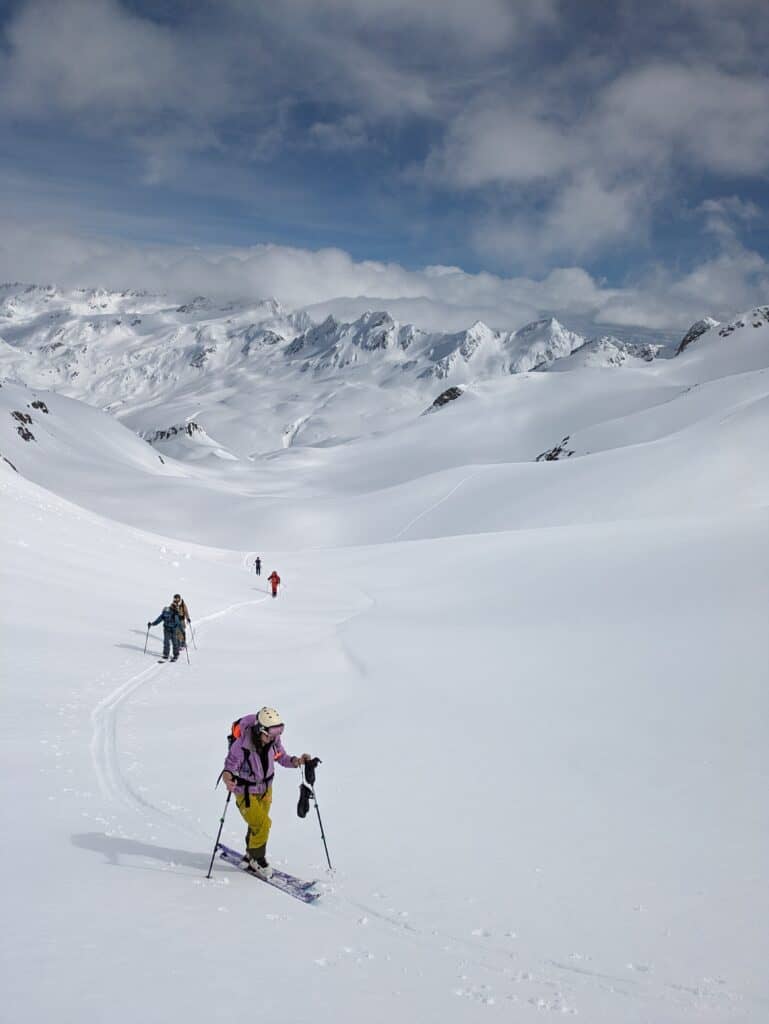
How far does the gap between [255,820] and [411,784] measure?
3428 mm

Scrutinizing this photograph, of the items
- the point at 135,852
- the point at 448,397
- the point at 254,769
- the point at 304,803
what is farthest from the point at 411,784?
the point at 448,397

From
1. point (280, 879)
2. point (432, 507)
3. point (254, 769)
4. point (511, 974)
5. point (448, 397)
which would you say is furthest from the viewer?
point (448, 397)

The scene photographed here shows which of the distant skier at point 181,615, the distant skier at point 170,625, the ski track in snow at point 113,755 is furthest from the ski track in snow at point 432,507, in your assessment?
the ski track in snow at point 113,755

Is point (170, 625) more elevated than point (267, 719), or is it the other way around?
point (170, 625)

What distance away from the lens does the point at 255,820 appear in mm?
7234

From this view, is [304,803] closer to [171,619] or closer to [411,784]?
[411,784]

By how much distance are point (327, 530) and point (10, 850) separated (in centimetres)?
6216

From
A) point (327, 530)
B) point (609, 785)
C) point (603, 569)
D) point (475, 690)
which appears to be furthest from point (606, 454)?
point (609, 785)

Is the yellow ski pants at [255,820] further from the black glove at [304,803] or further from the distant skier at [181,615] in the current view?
the distant skier at [181,615]

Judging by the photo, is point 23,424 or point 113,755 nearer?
point 113,755

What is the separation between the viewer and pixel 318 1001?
16.3 feet

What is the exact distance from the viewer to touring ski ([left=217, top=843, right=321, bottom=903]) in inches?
269

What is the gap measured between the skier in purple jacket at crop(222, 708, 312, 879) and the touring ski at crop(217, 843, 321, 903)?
9 centimetres

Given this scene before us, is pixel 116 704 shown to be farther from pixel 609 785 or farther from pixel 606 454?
pixel 606 454
